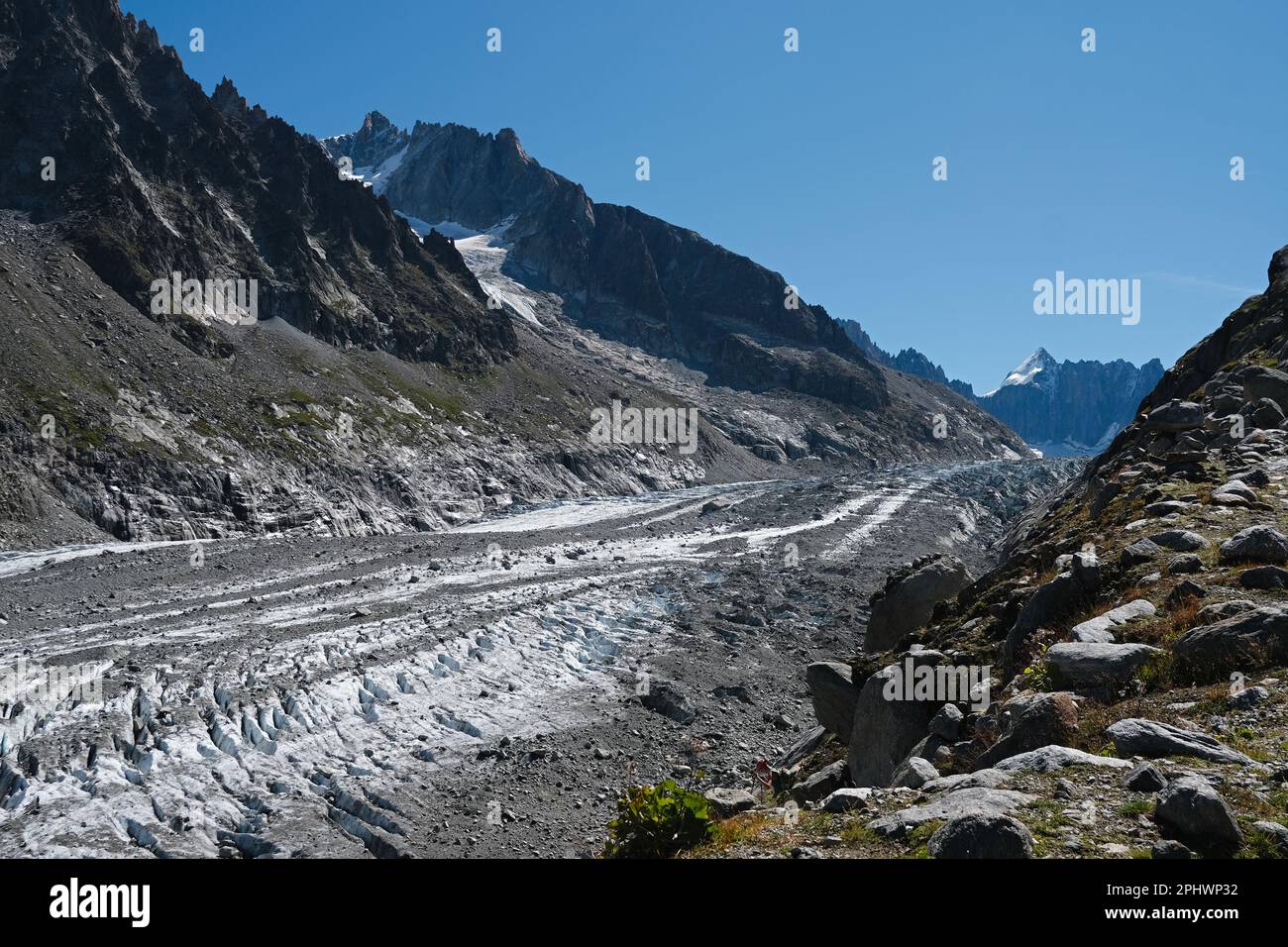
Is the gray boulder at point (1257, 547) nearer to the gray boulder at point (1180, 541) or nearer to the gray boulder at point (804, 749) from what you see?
the gray boulder at point (1180, 541)

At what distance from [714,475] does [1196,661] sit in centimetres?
13258

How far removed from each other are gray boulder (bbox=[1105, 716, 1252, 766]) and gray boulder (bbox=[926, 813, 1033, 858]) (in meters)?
2.60

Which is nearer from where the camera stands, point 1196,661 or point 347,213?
point 1196,661

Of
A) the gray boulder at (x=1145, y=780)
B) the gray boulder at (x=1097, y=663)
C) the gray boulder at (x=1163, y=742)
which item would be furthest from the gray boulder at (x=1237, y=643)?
the gray boulder at (x=1145, y=780)

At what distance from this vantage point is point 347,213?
497 feet

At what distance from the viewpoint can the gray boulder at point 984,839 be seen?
666cm

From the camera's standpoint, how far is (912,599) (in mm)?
22109

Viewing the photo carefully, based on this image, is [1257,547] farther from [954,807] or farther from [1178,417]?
[1178,417]

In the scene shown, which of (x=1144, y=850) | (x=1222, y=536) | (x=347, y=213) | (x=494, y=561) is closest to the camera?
(x=1144, y=850)

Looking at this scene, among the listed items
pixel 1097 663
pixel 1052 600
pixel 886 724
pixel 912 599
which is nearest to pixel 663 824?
pixel 886 724

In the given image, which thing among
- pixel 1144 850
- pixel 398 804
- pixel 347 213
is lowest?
pixel 398 804

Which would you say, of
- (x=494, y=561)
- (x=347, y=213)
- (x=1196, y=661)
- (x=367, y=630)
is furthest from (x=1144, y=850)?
(x=347, y=213)
